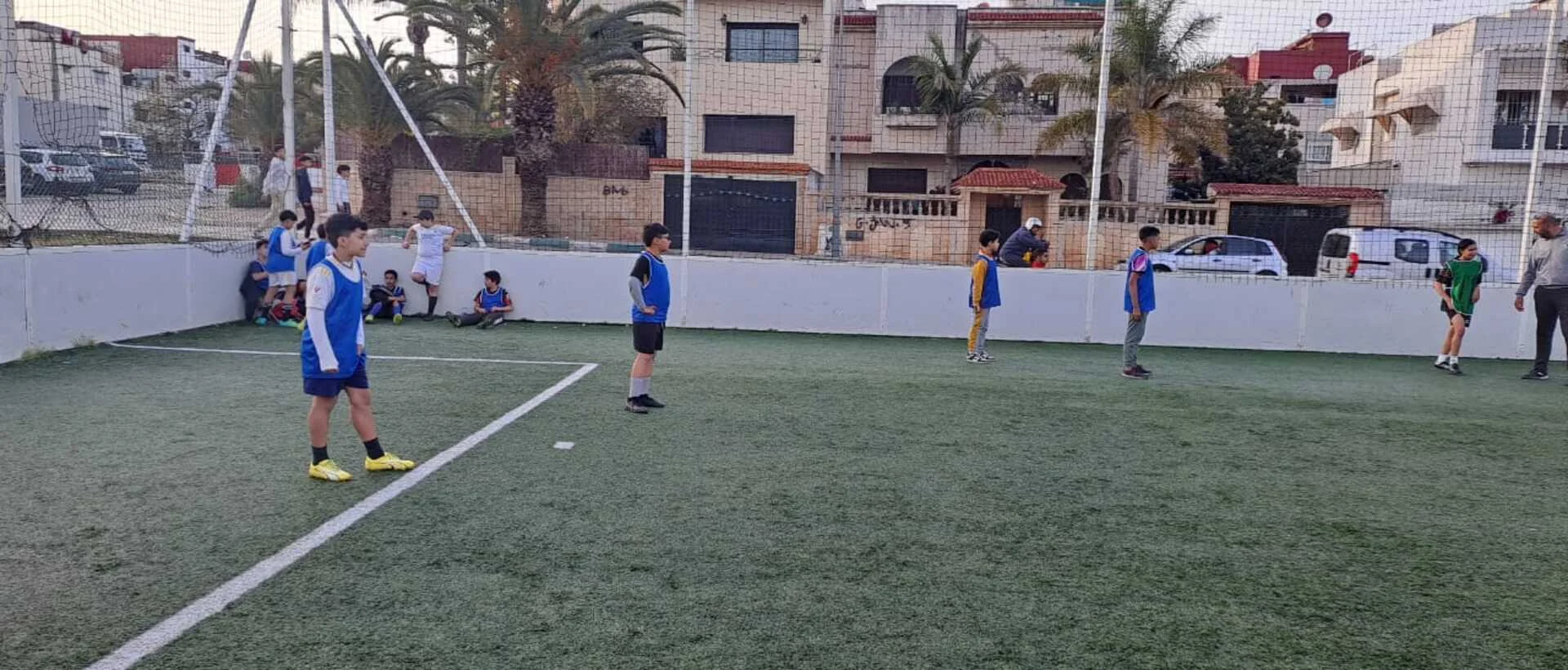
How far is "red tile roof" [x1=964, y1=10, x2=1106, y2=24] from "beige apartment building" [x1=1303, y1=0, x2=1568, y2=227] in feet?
22.3

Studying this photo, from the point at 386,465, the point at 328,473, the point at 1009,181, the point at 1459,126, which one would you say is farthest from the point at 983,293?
the point at 1009,181

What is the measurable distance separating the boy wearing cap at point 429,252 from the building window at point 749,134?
15.5m

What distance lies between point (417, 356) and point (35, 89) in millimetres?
4472

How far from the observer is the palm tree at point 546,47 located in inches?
889

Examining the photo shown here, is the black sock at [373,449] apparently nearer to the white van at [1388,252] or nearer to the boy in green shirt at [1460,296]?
the boy in green shirt at [1460,296]

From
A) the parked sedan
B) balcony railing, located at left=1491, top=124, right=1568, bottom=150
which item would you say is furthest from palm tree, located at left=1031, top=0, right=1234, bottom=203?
the parked sedan

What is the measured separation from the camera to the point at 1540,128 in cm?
1204

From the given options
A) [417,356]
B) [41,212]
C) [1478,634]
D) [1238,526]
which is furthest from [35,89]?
[1478,634]

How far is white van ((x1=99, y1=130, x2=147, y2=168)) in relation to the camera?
1116 cm

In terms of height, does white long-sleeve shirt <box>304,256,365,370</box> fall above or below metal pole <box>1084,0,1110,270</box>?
below

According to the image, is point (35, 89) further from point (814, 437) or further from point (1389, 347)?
point (1389, 347)

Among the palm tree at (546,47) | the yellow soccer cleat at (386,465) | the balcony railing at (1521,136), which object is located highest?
the palm tree at (546,47)

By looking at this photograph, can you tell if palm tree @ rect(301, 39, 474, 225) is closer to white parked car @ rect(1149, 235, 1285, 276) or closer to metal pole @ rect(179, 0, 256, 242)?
metal pole @ rect(179, 0, 256, 242)

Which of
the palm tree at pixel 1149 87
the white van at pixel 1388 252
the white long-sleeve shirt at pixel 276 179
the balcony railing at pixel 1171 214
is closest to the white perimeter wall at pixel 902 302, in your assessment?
the white long-sleeve shirt at pixel 276 179
